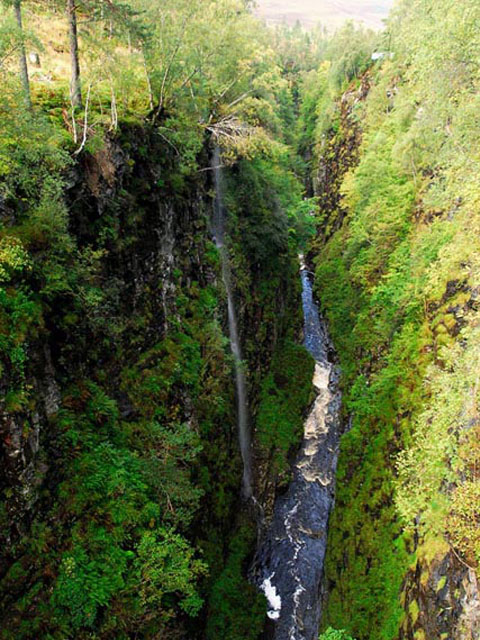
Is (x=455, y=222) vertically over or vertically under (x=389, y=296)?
over

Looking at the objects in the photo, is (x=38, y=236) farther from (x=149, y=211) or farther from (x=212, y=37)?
(x=212, y=37)

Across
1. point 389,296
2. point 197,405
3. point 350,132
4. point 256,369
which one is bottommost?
point 256,369

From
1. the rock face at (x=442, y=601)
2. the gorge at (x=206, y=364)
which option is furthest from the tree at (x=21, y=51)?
the rock face at (x=442, y=601)

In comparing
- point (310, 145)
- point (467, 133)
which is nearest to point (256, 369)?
point (467, 133)

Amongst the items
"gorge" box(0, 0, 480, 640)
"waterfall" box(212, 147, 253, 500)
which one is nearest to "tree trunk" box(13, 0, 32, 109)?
"gorge" box(0, 0, 480, 640)

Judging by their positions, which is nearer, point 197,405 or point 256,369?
point 197,405

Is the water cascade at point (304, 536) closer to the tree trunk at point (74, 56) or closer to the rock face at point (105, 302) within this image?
the rock face at point (105, 302)
